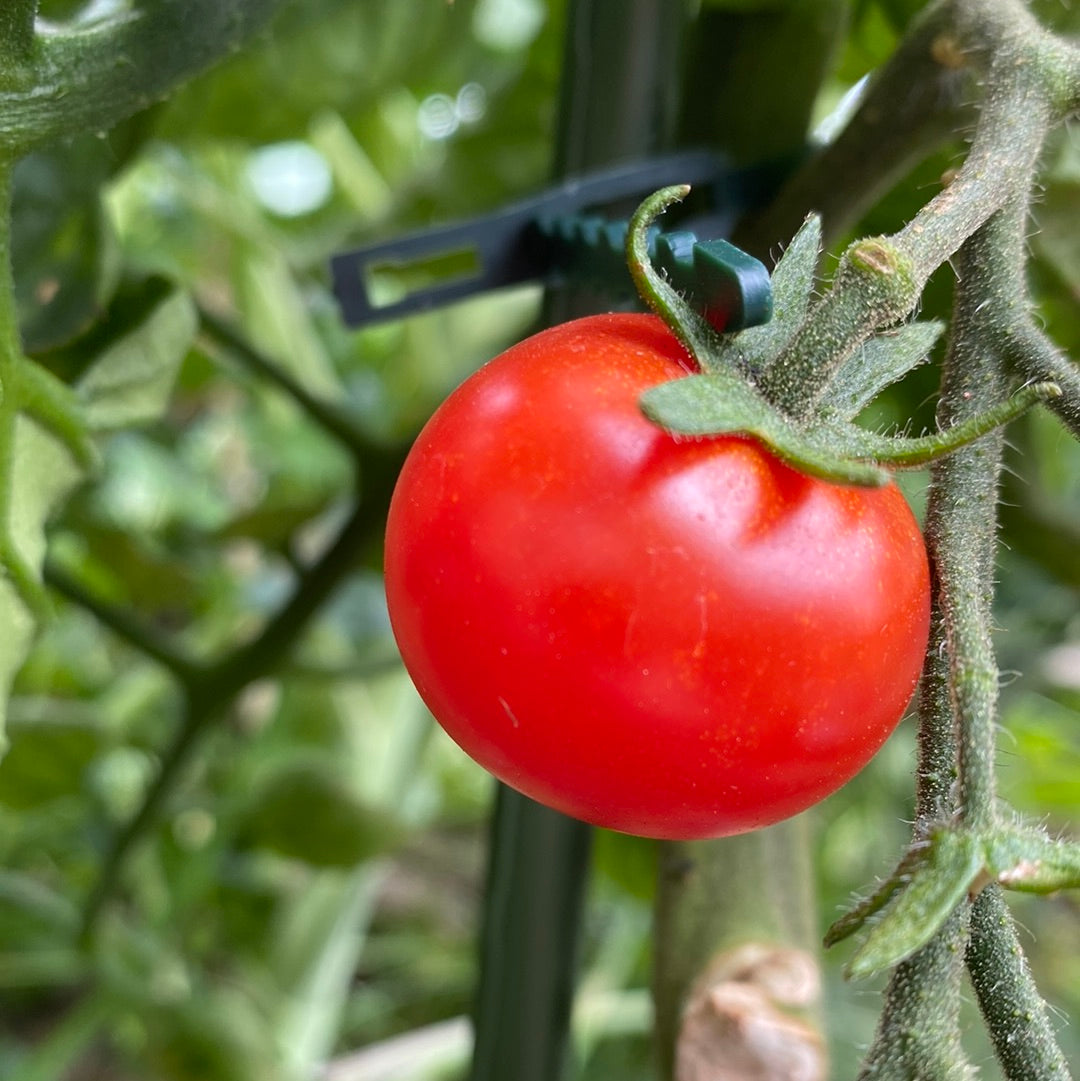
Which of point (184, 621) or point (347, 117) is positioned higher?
point (347, 117)

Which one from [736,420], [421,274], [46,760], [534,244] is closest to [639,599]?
[736,420]

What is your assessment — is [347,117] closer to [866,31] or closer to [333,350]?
[866,31]

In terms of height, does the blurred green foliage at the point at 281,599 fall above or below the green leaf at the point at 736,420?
below

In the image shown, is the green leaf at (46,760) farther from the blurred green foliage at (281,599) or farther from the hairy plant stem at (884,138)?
the hairy plant stem at (884,138)

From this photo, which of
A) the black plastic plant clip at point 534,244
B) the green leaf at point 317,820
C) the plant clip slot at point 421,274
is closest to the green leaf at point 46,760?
the green leaf at point 317,820

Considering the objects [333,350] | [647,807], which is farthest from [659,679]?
[333,350]

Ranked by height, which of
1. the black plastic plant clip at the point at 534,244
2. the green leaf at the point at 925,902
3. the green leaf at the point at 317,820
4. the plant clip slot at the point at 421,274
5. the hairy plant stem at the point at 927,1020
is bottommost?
the green leaf at the point at 317,820
